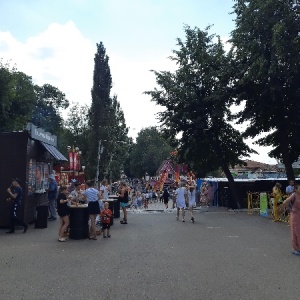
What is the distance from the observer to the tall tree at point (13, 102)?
40.3 meters

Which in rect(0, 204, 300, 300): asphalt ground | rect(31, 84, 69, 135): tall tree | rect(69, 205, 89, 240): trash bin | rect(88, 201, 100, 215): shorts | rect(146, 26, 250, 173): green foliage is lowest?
rect(0, 204, 300, 300): asphalt ground

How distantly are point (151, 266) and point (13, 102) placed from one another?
41.8 meters

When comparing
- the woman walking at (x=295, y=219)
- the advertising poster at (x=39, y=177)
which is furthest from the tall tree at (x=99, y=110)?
the woman walking at (x=295, y=219)

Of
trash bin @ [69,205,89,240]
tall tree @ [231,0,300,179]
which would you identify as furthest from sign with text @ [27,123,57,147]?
tall tree @ [231,0,300,179]

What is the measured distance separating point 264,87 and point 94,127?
39.2 metres

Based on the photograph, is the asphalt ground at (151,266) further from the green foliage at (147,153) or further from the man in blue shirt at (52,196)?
the green foliage at (147,153)

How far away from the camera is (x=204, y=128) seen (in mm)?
27047

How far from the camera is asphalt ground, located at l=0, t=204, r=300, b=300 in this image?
6305mm

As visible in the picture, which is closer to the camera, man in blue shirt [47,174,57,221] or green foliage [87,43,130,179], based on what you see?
man in blue shirt [47,174,57,221]

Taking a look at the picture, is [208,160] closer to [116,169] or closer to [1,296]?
[1,296]

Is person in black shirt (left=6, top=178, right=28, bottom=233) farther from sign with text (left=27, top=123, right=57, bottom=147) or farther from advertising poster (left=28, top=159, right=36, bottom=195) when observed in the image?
sign with text (left=27, top=123, right=57, bottom=147)

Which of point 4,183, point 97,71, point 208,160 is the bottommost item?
point 4,183

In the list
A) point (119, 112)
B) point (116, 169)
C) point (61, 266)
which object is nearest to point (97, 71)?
point (119, 112)

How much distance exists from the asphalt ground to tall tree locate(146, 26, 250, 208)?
14.1 metres
